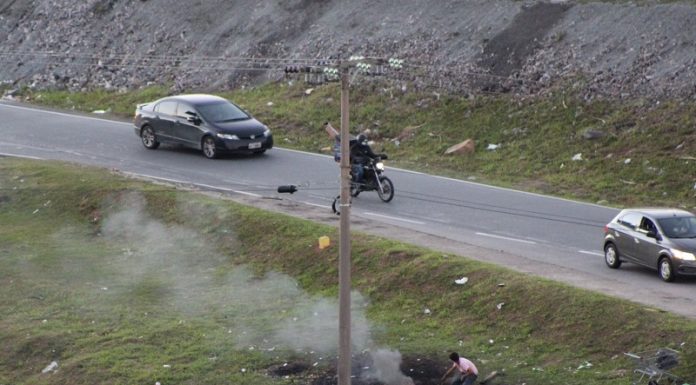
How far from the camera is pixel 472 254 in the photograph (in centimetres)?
2534

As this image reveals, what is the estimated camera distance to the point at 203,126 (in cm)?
3541

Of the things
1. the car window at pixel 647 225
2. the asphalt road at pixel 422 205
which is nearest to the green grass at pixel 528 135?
the asphalt road at pixel 422 205

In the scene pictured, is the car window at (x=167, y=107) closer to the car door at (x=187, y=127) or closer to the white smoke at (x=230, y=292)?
the car door at (x=187, y=127)

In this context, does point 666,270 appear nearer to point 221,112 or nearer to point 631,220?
point 631,220

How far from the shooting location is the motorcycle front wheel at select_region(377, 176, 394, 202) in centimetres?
3000

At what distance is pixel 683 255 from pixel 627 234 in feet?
5.06

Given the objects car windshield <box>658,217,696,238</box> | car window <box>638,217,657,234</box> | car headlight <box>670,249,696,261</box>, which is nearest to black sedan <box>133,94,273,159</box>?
car window <box>638,217,657,234</box>

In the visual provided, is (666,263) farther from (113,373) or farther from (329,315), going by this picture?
(113,373)

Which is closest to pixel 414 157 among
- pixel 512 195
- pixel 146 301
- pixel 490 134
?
pixel 490 134

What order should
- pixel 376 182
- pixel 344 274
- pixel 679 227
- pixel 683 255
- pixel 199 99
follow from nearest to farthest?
pixel 344 274, pixel 683 255, pixel 679 227, pixel 376 182, pixel 199 99

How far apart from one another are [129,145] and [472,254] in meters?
16.0

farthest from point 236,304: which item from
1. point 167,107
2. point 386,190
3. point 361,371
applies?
point 167,107

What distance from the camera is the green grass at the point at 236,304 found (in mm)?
20922

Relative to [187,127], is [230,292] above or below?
below
